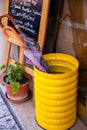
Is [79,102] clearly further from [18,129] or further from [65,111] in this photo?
[18,129]

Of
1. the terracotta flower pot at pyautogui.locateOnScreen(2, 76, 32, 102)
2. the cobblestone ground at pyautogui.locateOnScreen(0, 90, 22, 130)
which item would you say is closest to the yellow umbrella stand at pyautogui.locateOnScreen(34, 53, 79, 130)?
the cobblestone ground at pyautogui.locateOnScreen(0, 90, 22, 130)

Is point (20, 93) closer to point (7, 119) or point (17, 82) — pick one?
point (17, 82)

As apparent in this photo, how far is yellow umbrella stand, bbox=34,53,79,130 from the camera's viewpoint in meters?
1.60

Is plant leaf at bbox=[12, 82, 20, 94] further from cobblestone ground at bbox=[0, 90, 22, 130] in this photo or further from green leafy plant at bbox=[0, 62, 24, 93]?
cobblestone ground at bbox=[0, 90, 22, 130]

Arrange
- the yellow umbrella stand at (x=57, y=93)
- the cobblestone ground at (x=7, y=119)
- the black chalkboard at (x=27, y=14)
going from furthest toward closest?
the black chalkboard at (x=27, y=14) → the cobblestone ground at (x=7, y=119) → the yellow umbrella stand at (x=57, y=93)

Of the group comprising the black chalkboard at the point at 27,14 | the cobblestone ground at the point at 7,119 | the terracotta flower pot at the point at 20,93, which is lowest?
the cobblestone ground at the point at 7,119

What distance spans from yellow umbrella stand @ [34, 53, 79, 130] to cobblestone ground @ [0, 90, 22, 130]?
0.60 feet

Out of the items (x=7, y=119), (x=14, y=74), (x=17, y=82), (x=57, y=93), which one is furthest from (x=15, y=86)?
(x=57, y=93)

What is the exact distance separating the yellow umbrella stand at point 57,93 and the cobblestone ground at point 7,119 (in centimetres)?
18

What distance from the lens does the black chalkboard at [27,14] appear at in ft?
6.54

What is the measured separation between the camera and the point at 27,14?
209 cm

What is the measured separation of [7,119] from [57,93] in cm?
54

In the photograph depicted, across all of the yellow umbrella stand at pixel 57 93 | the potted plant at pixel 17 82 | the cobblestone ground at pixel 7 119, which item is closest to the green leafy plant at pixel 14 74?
the potted plant at pixel 17 82

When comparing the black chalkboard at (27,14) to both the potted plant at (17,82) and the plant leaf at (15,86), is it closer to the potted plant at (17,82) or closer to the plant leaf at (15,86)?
the potted plant at (17,82)
